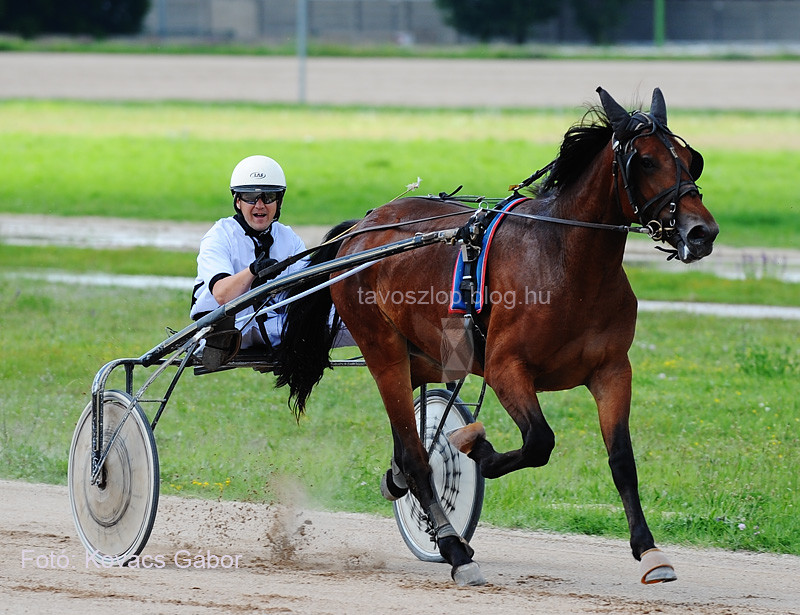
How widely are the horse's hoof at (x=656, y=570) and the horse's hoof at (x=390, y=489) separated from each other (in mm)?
1380

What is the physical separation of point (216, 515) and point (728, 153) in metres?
18.1

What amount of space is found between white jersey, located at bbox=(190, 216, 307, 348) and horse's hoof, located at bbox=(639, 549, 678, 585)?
1.99 metres

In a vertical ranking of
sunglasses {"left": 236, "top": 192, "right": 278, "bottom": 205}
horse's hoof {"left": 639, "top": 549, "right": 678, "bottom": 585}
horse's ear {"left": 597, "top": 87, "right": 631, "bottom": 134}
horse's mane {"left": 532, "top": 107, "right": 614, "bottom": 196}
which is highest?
horse's ear {"left": 597, "top": 87, "right": 631, "bottom": 134}

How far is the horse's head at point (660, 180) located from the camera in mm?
4387

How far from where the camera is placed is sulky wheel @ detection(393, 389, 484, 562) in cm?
567

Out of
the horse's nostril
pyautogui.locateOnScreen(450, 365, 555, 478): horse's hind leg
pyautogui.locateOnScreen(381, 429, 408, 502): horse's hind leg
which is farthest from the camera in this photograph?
pyautogui.locateOnScreen(381, 429, 408, 502): horse's hind leg

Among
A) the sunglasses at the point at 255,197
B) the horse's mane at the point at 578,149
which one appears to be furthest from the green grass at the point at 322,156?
the horse's mane at the point at 578,149

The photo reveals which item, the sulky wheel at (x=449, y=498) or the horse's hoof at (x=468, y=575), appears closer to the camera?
the horse's hoof at (x=468, y=575)

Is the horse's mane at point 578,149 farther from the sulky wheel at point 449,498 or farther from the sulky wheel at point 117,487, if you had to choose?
the sulky wheel at point 117,487

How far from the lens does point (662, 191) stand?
4.50m

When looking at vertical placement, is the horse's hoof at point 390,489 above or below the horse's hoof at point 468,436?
below

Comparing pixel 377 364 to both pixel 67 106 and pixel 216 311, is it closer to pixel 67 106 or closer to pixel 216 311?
pixel 216 311

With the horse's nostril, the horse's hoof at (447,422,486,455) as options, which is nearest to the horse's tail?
the horse's hoof at (447,422,486,455)

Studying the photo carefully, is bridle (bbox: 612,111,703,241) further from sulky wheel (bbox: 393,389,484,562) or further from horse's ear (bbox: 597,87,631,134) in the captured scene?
sulky wheel (bbox: 393,389,484,562)
